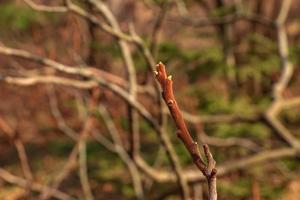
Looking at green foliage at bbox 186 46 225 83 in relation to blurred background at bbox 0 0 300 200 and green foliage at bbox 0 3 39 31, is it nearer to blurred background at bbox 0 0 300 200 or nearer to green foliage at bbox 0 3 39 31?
blurred background at bbox 0 0 300 200

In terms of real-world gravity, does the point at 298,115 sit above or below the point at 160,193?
above

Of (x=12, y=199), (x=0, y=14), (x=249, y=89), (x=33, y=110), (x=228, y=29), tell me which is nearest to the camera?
(x=0, y=14)

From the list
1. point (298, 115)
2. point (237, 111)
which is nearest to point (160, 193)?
point (237, 111)

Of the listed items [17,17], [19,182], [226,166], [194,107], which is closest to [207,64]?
[194,107]

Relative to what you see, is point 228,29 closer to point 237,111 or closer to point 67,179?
point 237,111

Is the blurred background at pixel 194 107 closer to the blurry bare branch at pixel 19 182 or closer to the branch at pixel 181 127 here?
the blurry bare branch at pixel 19 182

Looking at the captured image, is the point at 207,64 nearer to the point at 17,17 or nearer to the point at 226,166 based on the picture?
the point at 226,166

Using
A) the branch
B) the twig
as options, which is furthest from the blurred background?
the branch

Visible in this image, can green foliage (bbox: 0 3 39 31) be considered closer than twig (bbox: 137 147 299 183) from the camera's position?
No

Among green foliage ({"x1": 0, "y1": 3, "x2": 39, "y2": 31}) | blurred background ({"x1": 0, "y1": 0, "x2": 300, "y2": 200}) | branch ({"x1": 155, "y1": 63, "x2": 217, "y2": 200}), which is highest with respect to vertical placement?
green foliage ({"x1": 0, "y1": 3, "x2": 39, "y2": 31})
